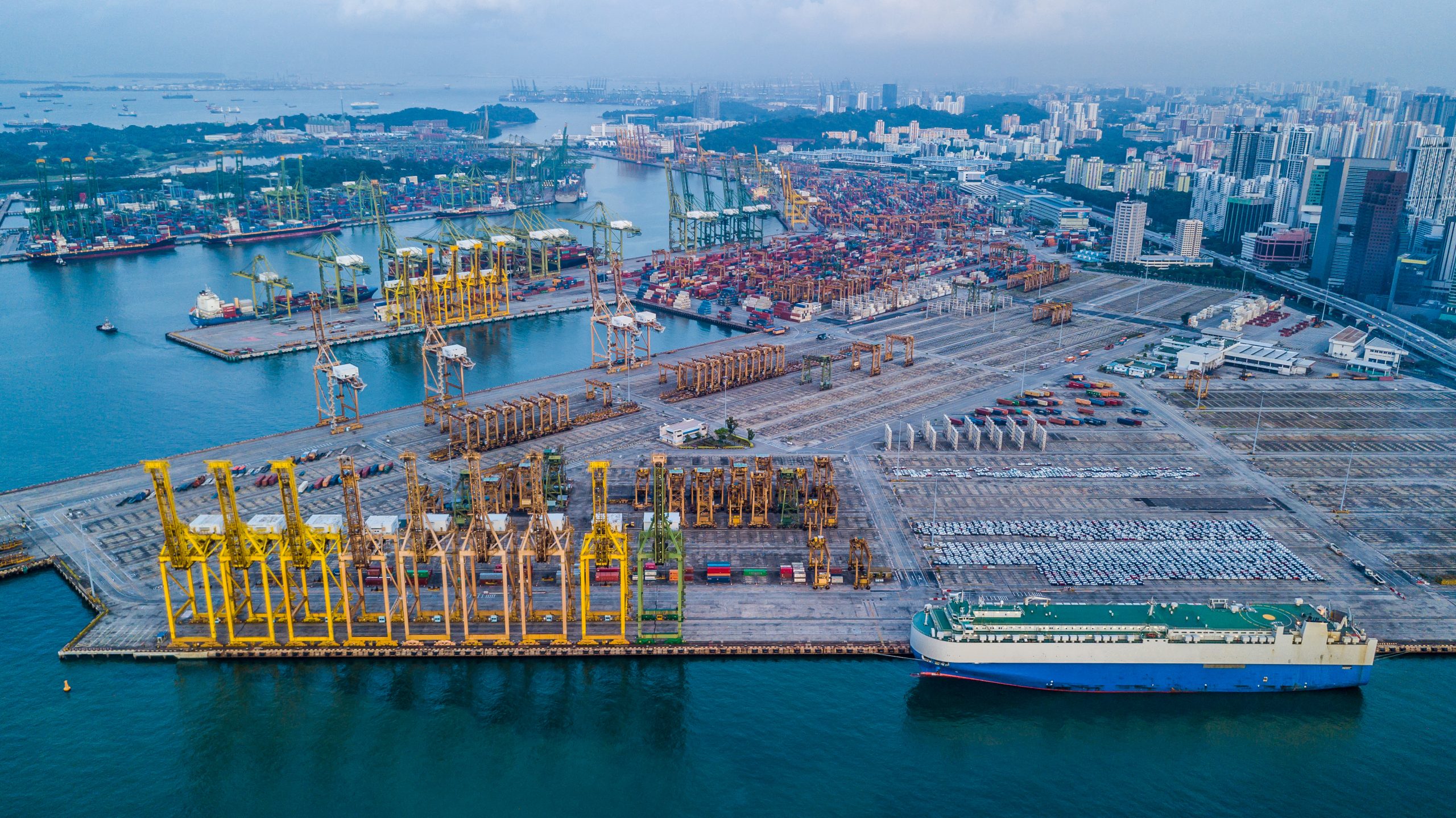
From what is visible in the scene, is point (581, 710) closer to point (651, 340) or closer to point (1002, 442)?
point (1002, 442)

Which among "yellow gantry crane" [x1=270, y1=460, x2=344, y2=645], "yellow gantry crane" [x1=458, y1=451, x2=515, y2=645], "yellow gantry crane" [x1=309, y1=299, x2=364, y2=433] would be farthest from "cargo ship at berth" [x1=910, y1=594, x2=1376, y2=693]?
"yellow gantry crane" [x1=309, y1=299, x2=364, y2=433]

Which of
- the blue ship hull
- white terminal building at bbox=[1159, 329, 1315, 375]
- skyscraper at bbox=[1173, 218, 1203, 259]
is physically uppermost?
skyscraper at bbox=[1173, 218, 1203, 259]

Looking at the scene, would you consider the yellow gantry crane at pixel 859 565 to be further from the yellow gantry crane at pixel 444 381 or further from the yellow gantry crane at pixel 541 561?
the yellow gantry crane at pixel 444 381

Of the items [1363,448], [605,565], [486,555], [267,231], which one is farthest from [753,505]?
[267,231]

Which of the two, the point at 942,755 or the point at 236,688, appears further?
the point at 236,688

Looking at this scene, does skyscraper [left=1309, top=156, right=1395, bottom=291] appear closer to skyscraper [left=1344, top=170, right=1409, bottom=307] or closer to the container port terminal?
skyscraper [left=1344, top=170, right=1409, bottom=307]

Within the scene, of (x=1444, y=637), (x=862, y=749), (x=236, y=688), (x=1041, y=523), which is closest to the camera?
(x=862, y=749)

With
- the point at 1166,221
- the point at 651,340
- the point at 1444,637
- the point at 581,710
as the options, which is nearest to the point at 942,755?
the point at 581,710
